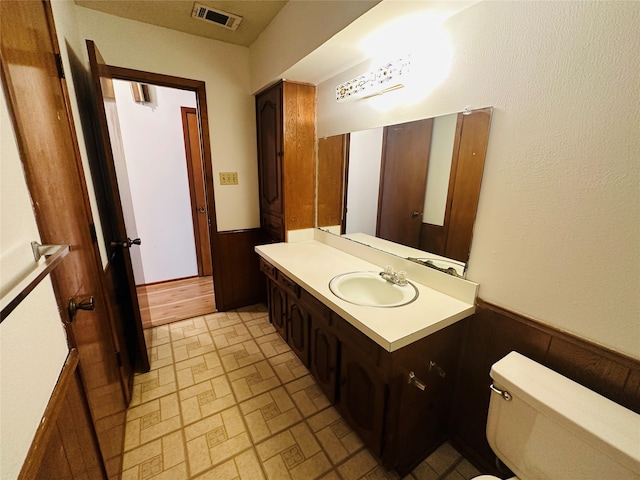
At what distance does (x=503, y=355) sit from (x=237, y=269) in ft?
7.36

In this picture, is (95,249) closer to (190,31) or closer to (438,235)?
(438,235)

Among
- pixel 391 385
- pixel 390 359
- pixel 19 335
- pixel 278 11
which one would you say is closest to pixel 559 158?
pixel 390 359

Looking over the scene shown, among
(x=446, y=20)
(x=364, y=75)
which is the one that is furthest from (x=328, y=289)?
(x=446, y=20)

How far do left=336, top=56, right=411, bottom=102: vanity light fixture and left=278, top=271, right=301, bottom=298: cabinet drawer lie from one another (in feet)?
4.03

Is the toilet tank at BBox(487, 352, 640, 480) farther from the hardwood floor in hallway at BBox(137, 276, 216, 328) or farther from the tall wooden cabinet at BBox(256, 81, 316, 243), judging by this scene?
the hardwood floor in hallway at BBox(137, 276, 216, 328)

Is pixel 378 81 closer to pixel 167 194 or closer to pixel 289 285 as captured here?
pixel 289 285

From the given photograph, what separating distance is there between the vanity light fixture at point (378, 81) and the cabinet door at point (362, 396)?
4.53 ft

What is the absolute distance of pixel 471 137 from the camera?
1.21 meters

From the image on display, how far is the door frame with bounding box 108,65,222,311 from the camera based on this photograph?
2020 mm

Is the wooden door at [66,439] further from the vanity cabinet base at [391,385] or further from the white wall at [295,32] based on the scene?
the white wall at [295,32]

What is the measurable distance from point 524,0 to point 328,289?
4.55 ft

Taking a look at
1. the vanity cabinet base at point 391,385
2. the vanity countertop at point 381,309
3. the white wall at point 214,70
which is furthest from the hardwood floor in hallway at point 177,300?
the vanity cabinet base at point 391,385

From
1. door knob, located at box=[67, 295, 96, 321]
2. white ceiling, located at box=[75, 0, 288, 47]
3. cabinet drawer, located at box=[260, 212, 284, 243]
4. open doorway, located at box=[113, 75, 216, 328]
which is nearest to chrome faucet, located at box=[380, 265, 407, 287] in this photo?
cabinet drawer, located at box=[260, 212, 284, 243]

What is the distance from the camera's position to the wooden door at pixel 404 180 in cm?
146
